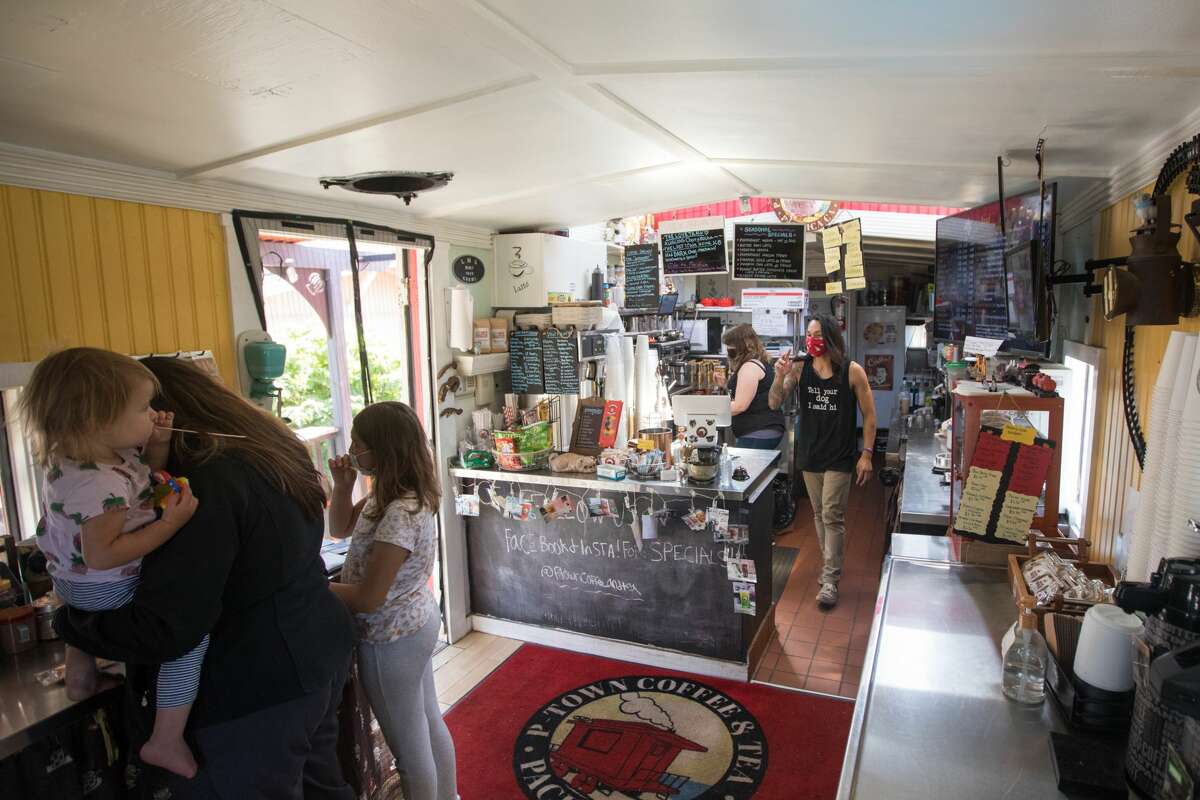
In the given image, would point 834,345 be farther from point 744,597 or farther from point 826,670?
point 826,670

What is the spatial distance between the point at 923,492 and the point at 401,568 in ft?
10.1

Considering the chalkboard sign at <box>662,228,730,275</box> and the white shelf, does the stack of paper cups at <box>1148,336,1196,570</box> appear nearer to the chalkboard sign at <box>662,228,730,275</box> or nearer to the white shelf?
the chalkboard sign at <box>662,228,730,275</box>

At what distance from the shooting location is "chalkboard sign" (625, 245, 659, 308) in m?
5.20

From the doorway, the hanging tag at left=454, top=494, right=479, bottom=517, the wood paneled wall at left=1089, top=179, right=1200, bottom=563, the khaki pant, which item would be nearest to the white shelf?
the doorway

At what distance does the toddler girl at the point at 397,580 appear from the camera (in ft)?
7.54

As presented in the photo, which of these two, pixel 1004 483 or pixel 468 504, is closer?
pixel 1004 483

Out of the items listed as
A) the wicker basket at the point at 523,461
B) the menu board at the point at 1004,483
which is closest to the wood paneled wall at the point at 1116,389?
the menu board at the point at 1004,483

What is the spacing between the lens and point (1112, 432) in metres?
2.42

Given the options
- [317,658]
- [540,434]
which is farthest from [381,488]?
[540,434]

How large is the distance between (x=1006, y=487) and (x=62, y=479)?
2915 mm

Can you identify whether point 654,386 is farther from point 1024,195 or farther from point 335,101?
point 335,101

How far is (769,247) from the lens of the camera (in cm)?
509

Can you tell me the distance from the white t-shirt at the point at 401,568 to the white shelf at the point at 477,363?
6.59 feet

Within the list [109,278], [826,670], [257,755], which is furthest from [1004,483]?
[109,278]
